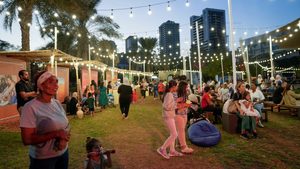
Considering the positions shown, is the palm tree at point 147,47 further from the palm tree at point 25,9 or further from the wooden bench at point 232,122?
the wooden bench at point 232,122

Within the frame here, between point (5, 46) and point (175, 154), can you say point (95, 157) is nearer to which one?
point (175, 154)

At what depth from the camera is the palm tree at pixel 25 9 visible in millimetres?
13359

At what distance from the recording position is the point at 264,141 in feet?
21.7

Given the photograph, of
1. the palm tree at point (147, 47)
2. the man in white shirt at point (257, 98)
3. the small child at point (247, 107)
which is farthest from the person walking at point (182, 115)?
the palm tree at point (147, 47)

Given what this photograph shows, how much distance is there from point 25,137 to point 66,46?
73.3ft

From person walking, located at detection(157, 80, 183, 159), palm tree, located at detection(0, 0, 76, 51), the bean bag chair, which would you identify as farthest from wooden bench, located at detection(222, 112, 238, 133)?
palm tree, located at detection(0, 0, 76, 51)

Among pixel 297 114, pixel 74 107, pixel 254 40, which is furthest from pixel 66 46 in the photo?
pixel 297 114

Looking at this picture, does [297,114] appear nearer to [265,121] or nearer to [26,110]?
[265,121]

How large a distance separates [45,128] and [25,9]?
12973 mm

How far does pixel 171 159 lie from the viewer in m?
5.36

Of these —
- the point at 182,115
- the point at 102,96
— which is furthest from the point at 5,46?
the point at 182,115

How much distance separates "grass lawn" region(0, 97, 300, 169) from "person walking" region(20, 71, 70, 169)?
271 centimetres

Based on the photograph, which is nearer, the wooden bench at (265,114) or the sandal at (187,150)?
the sandal at (187,150)

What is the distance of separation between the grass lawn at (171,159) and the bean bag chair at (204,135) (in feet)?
0.51
